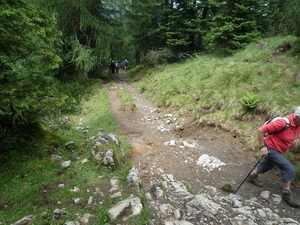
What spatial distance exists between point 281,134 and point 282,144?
0.79 ft

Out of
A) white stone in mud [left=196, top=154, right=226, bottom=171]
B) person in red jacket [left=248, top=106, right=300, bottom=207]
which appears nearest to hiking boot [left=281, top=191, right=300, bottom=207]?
person in red jacket [left=248, top=106, right=300, bottom=207]

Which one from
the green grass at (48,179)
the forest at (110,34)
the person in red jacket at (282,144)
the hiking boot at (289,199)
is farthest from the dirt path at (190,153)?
the forest at (110,34)

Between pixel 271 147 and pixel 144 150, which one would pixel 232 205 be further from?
pixel 144 150

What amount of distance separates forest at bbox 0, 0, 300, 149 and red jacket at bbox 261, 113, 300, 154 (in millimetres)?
4816

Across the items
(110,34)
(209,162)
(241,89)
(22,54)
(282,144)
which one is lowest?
(209,162)

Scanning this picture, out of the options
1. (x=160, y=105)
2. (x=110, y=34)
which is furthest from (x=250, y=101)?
(x=110, y=34)

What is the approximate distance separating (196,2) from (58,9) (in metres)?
10.4

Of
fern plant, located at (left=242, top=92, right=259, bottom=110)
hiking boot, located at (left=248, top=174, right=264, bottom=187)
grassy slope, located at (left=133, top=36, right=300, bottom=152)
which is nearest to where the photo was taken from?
hiking boot, located at (left=248, top=174, right=264, bottom=187)

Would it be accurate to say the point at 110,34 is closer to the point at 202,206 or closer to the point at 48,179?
the point at 48,179

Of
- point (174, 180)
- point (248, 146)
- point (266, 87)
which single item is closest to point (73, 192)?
point (174, 180)

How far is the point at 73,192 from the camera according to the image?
398 cm

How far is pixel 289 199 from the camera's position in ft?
13.8

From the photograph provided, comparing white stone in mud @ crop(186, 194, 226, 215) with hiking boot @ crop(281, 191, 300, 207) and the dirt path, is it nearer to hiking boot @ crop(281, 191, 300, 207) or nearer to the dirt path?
the dirt path

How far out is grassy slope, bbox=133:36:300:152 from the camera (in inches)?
265
